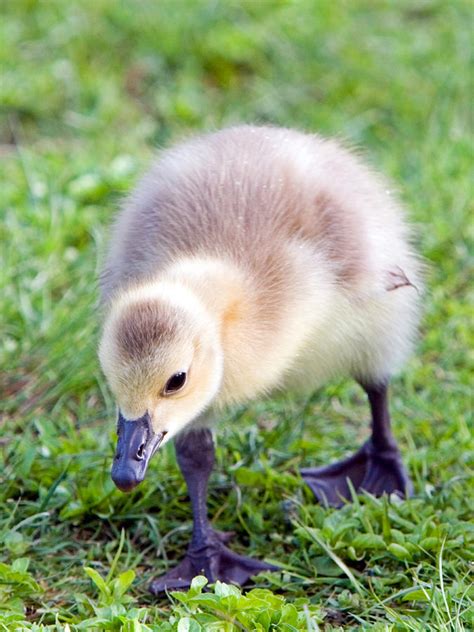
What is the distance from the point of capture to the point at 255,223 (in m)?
2.91

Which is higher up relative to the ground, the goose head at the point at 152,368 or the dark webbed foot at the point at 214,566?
the goose head at the point at 152,368

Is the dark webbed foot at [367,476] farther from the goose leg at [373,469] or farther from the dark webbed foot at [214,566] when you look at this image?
the dark webbed foot at [214,566]

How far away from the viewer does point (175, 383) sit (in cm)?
260

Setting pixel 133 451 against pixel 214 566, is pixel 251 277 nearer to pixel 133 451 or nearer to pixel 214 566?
pixel 133 451

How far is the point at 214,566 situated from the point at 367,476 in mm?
563

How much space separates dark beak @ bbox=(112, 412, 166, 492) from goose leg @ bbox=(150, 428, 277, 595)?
44cm

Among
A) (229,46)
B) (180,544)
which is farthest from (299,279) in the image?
(229,46)

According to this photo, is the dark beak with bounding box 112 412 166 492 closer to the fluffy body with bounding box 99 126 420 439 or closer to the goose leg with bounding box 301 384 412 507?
the fluffy body with bounding box 99 126 420 439

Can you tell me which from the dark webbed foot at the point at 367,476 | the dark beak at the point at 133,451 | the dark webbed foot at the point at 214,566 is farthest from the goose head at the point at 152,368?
Result: the dark webbed foot at the point at 367,476

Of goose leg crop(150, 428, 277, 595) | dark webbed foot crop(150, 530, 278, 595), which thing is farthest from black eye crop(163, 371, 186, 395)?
dark webbed foot crop(150, 530, 278, 595)

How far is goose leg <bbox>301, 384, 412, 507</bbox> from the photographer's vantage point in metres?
3.25

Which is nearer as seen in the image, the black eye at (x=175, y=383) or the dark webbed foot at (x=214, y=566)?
the black eye at (x=175, y=383)

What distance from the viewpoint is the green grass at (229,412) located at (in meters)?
2.77

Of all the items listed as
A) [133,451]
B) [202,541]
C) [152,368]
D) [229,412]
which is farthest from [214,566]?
[152,368]
